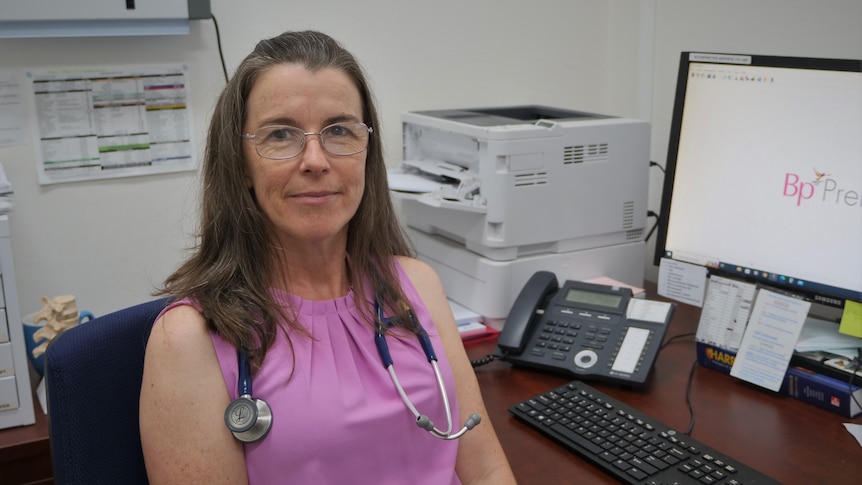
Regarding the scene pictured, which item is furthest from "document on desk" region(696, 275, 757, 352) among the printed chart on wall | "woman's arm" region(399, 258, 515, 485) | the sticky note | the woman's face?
the printed chart on wall

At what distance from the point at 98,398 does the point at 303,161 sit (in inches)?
16.1

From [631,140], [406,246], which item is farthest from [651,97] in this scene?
[406,246]

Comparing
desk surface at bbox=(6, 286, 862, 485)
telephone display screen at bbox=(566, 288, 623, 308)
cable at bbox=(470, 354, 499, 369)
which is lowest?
desk surface at bbox=(6, 286, 862, 485)

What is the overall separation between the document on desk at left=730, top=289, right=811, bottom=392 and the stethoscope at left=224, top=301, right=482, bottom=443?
597mm

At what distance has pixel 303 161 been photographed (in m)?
1.11

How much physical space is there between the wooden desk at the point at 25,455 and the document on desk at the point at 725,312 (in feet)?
4.18

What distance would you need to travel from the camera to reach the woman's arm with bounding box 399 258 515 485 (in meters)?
1.23

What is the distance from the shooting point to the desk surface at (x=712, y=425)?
1.21m

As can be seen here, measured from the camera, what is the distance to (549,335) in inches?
63.1

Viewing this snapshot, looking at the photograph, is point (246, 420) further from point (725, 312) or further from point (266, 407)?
point (725, 312)

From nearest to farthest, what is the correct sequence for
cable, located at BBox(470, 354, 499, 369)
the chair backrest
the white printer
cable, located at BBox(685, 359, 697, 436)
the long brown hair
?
the chair backrest
the long brown hair
cable, located at BBox(685, 359, 697, 436)
cable, located at BBox(470, 354, 499, 369)
the white printer

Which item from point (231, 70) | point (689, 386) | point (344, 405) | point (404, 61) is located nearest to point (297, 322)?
point (344, 405)

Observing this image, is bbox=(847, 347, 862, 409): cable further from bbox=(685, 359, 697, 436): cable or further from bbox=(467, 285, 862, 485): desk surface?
bbox=(685, 359, 697, 436): cable

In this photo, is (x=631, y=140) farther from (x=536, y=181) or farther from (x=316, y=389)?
(x=316, y=389)
